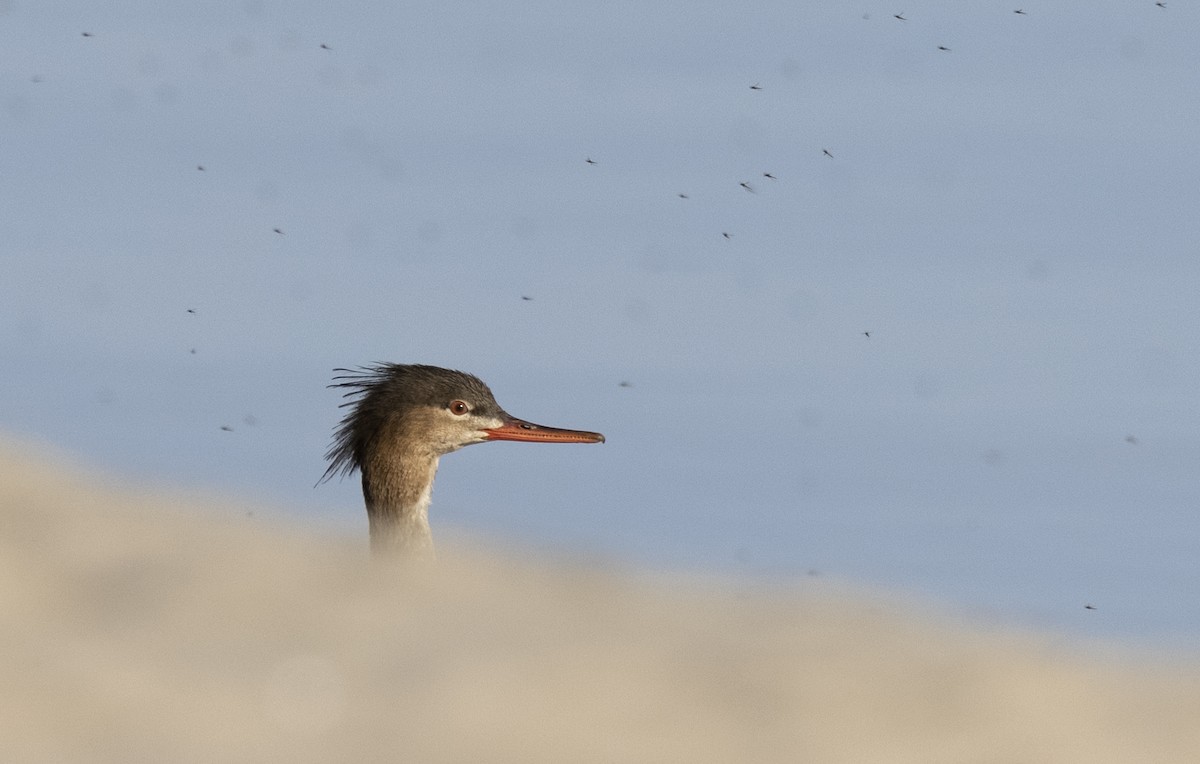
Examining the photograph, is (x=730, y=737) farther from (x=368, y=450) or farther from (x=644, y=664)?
(x=368, y=450)

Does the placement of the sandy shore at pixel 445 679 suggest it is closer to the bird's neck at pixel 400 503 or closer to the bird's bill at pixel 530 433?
the bird's neck at pixel 400 503

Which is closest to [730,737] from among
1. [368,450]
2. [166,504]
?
[368,450]

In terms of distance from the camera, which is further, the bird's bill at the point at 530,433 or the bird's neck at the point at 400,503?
the bird's bill at the point at 530,433

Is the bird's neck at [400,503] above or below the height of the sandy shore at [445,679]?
below

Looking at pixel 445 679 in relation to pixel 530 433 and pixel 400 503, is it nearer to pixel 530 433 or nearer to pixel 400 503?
pixel 400 503

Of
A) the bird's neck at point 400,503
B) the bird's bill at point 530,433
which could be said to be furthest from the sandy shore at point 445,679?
the bird's bill at point 530,433

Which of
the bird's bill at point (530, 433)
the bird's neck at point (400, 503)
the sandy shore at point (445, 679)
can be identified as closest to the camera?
the sandy shore at point (445, 679)

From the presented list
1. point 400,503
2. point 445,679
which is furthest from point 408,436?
point 445,679

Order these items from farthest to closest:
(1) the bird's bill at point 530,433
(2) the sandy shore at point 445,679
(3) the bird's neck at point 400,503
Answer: (1) the bird's bill at point 530,433
(3) the bird's neck at point 400,503
(2) the sandy shore at point 445,679
